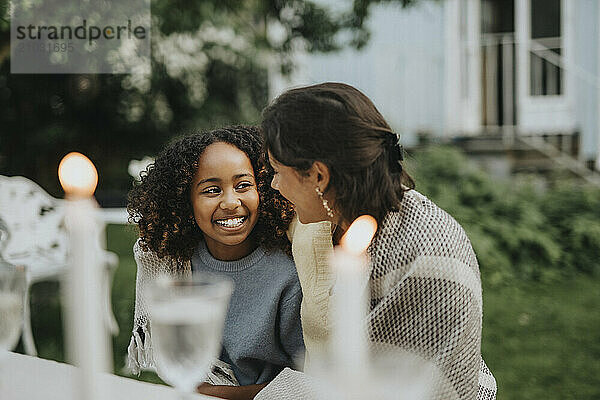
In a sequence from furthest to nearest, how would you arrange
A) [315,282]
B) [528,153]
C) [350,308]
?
[528,153]
[315,282]
[350,308]

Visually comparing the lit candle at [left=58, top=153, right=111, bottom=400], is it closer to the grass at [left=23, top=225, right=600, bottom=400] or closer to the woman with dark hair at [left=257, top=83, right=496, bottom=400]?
the woman with dark hair at [left=257, top=83, right=496, bottom=400]

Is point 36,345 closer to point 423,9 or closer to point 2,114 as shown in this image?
point 2,114

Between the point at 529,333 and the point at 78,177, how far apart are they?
413 centimetres

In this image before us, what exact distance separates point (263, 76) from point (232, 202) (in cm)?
621

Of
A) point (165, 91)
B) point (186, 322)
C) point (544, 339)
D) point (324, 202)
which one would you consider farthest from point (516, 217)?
point (186, 322)

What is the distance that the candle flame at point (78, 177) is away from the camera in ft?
2.27

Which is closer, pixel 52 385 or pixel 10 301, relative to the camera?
pixel 10 301

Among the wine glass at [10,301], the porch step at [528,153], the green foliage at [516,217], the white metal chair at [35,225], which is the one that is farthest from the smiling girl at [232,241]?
the porch step at [528,153]

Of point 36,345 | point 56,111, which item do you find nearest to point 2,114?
point 56,111

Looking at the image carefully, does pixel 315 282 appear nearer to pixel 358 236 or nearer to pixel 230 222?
pixel 230 222

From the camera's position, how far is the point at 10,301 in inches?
37.6

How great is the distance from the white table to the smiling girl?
448 mm

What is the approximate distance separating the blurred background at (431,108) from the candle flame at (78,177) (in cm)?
385

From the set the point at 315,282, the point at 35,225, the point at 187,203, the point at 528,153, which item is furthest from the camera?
the point at 528,153
